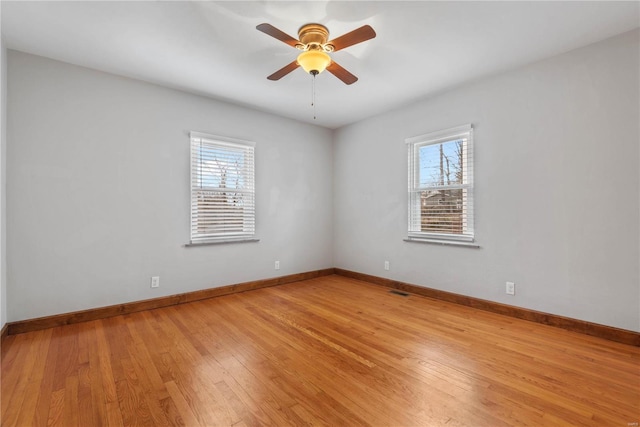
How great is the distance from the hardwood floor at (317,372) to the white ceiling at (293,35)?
2722 mm

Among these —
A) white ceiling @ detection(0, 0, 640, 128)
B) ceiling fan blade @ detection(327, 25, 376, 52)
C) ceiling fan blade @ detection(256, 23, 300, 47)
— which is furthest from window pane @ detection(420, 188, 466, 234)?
ceiling fan blade @ detection(256, 23, 300, 47)

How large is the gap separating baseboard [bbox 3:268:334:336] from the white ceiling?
2628mm

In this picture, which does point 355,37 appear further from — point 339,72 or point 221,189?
point 221,189

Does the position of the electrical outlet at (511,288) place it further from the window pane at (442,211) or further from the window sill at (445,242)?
the window pane at (442,211)

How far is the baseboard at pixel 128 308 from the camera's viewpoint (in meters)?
2.78

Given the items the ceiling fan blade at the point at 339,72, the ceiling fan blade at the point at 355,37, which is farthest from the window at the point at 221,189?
the ceiling fan blade at the point at 355,37

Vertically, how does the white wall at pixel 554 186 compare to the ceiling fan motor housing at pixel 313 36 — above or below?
below

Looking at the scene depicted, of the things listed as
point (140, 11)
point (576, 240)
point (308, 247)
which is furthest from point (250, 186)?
point (576, 240)

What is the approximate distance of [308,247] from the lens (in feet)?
16.8

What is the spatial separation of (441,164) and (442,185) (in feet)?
0.94

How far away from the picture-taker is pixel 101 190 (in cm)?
318

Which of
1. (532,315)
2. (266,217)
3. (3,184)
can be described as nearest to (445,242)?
(532,315)

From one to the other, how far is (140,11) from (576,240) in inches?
171

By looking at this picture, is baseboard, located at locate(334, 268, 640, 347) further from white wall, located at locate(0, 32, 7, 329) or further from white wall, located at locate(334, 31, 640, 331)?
white wall, located at locate(0, 32, 7, 329)
